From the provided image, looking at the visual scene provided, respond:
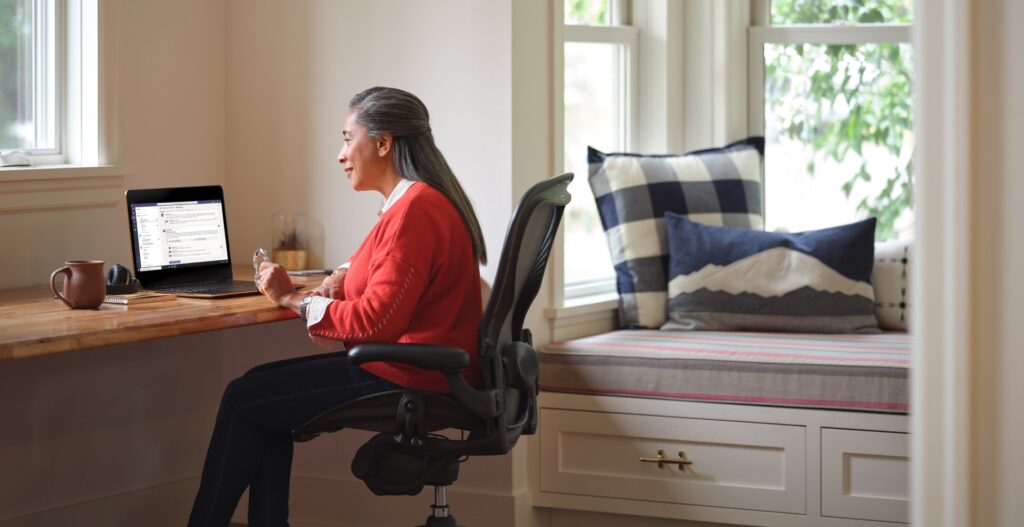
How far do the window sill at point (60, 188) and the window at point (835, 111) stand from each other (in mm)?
2010

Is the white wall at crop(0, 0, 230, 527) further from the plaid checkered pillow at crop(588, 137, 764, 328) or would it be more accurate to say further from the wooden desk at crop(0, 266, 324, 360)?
the plaid checkered pillow at crop(588, 137, 764, 328)

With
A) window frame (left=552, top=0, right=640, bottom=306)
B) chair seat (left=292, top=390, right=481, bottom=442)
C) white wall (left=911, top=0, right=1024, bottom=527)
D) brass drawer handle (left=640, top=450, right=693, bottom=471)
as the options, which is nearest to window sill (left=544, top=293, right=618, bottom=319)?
window frame (left=552, top=0, right=640, bottom=306)

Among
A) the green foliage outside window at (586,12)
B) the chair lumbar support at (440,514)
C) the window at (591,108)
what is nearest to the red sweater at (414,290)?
the chair lumbar support at (440,514)

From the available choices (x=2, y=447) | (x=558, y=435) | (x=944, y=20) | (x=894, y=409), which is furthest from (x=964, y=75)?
(x=2, y=447)

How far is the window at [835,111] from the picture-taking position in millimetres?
3627

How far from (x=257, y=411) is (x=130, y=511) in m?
1.13

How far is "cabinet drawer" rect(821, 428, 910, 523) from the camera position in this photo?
110 inches

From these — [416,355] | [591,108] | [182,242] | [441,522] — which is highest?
[591,108]

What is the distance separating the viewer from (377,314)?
7.22 feet

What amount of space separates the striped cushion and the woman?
2.43ft

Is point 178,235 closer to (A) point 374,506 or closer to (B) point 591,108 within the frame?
(A) point 374,506

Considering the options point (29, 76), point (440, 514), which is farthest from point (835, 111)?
point (29, 76)

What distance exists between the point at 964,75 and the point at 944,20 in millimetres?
49

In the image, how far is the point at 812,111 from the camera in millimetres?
3699
